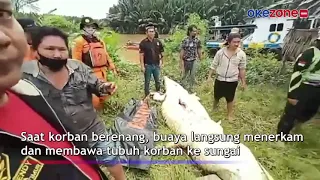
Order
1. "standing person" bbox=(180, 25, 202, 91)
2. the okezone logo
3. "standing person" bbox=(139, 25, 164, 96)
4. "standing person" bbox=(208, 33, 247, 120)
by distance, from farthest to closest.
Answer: "standing person" bbox=(180, 25, 202, 91)
"standing person" bbox=(139, 25, 164, 96)
the okezone logo
"standing person" bbox=(208, 33, 247, 120)

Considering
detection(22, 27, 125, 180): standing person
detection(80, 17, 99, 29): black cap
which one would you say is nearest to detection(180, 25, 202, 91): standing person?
detection(80, 17, 99, 29): black cap

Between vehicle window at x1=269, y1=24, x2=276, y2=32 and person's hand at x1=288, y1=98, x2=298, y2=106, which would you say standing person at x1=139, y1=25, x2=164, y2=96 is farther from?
person's hand at x1=288, y1=98, x2=298, y2=106

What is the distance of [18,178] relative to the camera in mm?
378

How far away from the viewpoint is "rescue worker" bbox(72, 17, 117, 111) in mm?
2146

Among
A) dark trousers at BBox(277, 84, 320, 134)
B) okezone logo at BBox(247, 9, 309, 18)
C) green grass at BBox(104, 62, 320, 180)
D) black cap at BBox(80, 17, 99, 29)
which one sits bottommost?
green grass at BBox(104, 62, 320, 180)

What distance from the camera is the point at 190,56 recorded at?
3305 mm

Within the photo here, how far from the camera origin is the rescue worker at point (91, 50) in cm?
215

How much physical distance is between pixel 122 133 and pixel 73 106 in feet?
1.79

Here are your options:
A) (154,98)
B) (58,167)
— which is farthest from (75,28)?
(58,167)

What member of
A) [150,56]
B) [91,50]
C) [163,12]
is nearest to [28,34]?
[91,50]

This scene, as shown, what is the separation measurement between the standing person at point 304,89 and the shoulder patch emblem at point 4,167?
2.00m

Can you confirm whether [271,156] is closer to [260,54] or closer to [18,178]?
[260,54]

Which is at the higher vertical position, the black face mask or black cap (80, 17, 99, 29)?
black cap (80, 17, 99, 29)

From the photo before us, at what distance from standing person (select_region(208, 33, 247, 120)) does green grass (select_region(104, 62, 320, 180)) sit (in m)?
0.21
